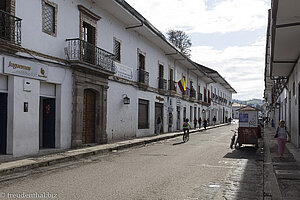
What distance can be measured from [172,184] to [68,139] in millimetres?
7169

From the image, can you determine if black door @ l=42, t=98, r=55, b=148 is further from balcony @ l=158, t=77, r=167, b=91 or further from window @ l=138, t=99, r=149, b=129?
balcony @ l=158, t=77, r=167, b=91

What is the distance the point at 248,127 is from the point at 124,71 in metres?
7.64

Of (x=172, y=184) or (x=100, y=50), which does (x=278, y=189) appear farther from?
(x=100, y=50)

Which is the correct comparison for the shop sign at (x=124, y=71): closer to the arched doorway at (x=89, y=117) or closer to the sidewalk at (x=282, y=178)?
the arched doorway at (x=89, y=117)

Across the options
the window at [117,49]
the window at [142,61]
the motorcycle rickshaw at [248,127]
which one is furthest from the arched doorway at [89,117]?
the motorcycle rickshaw at [248,127]

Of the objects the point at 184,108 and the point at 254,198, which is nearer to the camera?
the point at 254,198

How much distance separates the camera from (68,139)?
1268 cm

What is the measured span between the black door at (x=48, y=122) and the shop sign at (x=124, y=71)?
16.7ft

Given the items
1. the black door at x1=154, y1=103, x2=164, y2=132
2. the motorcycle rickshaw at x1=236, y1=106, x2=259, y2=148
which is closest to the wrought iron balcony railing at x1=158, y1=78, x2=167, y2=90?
the black door at x1=154, y1=103, x2=164, y2=132

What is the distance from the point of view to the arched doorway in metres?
14.3

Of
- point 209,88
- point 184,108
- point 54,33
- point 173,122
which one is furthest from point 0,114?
point 209,88

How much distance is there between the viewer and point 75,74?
42.5 ft

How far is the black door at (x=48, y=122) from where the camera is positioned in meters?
12.3

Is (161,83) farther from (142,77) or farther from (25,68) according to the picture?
(25,68)
